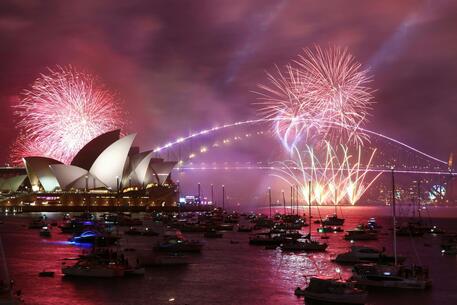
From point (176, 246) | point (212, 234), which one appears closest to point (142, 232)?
point (212, 234)

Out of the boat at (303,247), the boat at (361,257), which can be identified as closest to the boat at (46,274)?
the boat at (361,257)

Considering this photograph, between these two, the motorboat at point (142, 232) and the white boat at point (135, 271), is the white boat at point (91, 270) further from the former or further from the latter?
the motorboat at point (142, 232)

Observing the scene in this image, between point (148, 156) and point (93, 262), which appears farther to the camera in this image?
point (148, 156)

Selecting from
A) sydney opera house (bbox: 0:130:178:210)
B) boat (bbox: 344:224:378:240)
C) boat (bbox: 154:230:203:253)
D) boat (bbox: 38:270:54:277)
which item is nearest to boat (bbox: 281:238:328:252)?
boat (bbox: 154:230:203:253)

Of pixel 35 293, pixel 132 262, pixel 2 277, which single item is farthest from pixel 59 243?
pixel 35 293

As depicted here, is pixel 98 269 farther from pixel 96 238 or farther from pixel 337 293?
pixel 96 238

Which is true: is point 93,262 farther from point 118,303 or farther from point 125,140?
point 125,140

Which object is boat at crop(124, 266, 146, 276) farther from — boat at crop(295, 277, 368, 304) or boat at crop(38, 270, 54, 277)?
boat at crop(295, 277, 368, 304)
